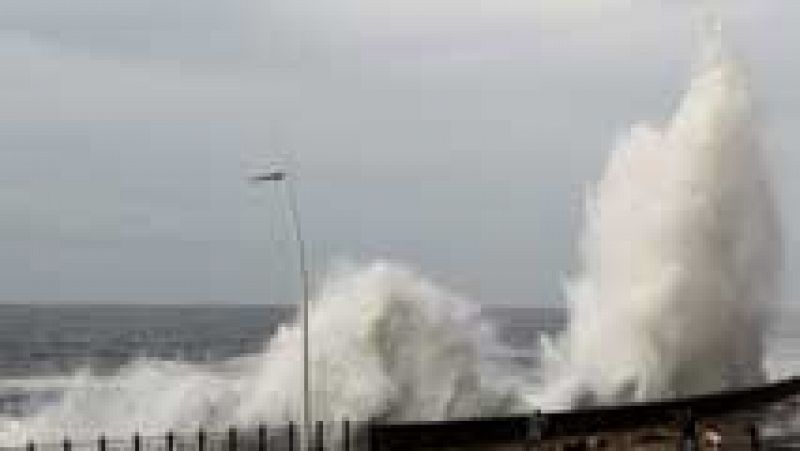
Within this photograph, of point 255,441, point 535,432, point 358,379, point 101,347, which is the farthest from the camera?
point 101,347

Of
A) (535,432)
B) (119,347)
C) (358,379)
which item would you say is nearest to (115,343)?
(119,347)

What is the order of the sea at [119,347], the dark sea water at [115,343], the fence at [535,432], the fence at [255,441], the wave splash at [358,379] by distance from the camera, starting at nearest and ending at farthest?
the fence at [535,432], the fence at [255,441], the wave splash at [358,379], the sea at [119,347], the dark sea water at [115,343]

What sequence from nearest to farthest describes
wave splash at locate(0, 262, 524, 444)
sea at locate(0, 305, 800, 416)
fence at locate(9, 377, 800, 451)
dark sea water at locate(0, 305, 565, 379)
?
fence at locate(9, 377, 800, 451) < wave splash at locate(0, 262, 524, 444) < sea at locate(0, 305, 800, 416) < dark sea water at locate(0, 305, 565, 379)

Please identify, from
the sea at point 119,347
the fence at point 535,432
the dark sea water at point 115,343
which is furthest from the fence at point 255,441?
the dark sea water at point 115,343

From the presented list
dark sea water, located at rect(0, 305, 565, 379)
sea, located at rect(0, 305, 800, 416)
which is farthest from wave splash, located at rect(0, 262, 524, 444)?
dark sea water, located at rect(0, 305, 565, 379)

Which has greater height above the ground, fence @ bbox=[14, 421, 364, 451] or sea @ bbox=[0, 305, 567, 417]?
sea @ bbox=[0, 305, 567, 417]

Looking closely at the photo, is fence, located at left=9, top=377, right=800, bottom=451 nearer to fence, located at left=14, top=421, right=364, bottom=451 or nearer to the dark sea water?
fence, located at left=14, top=421, right=364, bottom=451

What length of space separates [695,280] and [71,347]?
77.2 metres

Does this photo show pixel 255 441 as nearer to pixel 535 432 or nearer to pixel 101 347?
pixel 535 432

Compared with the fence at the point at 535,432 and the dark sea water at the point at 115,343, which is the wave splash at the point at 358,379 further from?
the dark sea water at the point at 115,343

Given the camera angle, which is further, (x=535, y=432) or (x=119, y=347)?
(x=119, y=347)

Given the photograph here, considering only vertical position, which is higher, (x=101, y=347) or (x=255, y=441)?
(x=101, y=347)

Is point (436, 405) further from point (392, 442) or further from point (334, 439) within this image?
point (392, 442)

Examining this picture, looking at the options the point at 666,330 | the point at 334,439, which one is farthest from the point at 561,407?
the point at 334,439
